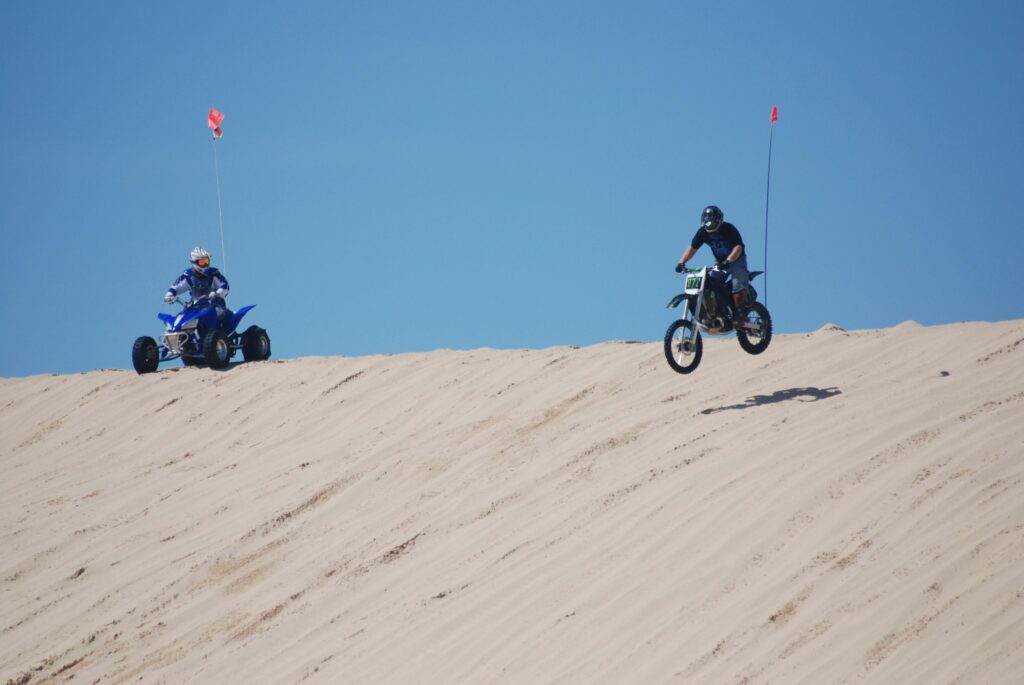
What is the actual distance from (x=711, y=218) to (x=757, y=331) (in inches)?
48.2

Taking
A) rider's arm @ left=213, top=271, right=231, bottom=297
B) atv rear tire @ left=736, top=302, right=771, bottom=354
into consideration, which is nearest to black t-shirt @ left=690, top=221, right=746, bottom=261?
atv rear tire @ left=736, top=302, right=771, bottom=354

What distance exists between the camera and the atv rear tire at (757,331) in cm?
1213

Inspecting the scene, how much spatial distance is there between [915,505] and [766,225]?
5.39 m

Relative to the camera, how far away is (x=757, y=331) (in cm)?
1217

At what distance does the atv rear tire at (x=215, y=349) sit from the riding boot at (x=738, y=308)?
28.2ft

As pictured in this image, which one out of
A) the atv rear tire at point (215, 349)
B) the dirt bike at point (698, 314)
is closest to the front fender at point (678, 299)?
the dirt bike at point (698, 314)

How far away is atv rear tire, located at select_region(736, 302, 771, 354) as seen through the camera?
39.8 feet

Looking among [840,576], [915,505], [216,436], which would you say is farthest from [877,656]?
[216,436]

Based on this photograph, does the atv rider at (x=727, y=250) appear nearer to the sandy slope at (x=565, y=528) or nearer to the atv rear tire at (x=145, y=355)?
the sandy slope at (x=565, y=528)

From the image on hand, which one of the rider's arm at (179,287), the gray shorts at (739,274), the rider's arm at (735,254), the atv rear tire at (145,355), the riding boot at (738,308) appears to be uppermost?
the rider's arm at (735,254)

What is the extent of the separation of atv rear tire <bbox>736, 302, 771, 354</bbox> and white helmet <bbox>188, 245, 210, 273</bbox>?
9.22 metres

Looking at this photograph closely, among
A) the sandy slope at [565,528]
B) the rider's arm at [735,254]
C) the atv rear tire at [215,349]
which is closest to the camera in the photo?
the sandy slope at [565,528]

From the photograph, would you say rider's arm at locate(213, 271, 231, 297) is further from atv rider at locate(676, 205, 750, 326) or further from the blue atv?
atv rider at locate(676, 205, 750, 326)

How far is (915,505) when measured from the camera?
27.1 ft
